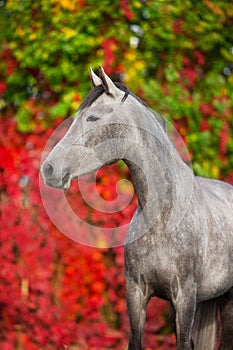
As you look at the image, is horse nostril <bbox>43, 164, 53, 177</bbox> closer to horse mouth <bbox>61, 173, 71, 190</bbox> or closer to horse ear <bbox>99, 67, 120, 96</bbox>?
horse mouth <bbox>61, 173, 71, 190</bbox>

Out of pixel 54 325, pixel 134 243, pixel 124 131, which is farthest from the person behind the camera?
pixel 54 325

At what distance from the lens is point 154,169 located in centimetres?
240

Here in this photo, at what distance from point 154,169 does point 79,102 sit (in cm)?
217

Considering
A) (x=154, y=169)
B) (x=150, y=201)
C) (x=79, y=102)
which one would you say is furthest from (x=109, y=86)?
(x=79, y=102)

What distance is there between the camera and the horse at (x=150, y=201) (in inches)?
88.0

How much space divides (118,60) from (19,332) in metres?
2.19

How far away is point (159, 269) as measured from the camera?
2.39 m

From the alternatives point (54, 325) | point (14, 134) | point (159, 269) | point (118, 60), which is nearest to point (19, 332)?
point (54, 325)

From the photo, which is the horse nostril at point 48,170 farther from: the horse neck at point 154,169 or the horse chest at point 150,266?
the horse chest at point 150,266

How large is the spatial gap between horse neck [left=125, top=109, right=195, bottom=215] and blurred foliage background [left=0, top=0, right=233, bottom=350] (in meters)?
1.89

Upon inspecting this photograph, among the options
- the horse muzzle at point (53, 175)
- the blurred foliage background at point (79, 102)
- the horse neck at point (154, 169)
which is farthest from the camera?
the blurred foliage background at point (79, 102)

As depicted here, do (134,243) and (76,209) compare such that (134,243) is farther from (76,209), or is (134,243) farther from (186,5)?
(186,5)

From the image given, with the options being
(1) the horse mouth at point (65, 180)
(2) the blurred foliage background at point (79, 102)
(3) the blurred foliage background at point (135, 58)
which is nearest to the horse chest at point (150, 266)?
(1) the horse mouth at point (65, 180)

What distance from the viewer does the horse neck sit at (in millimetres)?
2363
